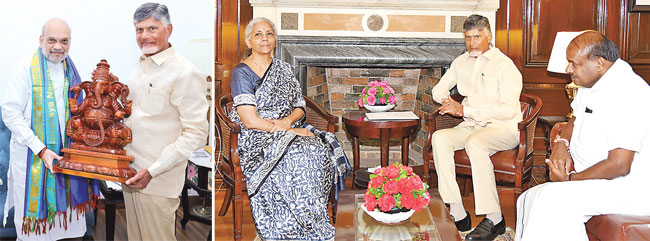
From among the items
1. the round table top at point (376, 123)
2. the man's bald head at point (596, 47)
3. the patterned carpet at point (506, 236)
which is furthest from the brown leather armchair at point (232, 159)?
the man's bald head at point (596, 47)

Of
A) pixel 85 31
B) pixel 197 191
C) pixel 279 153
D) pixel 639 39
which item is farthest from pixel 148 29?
pixel 639 39

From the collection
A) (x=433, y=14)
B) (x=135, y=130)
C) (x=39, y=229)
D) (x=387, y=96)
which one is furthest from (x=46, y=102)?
(x=433, y=14)

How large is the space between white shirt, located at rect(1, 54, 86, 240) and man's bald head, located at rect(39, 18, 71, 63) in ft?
0.11

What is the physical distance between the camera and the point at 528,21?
5312mm

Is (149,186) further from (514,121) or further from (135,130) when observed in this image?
(514,121)

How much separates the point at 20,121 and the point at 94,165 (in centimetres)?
29

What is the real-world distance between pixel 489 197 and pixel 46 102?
262 centimetres

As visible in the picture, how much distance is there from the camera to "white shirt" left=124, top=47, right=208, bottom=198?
7.66ft

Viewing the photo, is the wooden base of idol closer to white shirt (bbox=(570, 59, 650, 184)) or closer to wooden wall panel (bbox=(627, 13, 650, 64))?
A: white shirt (bbox=(570, 59, 650, 184))

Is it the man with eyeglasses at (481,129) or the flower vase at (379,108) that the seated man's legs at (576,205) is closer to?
the man with eyeglasses at (481,129)

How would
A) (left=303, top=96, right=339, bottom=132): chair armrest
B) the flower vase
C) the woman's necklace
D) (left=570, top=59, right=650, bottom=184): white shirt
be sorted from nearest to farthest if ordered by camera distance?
(left=570, top=59, right=650, bottom=184): white shirt
the woman's necklace
(left=303, top=96, right=339, bottom=132): chair armrest
the flower vase

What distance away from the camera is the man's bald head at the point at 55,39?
2.30 meters

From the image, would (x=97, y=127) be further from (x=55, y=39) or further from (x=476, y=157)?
(x=476, y=157)

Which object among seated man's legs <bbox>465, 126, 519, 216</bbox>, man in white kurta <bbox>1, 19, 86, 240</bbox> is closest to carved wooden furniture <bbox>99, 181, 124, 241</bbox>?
man in white kurta <bbox>1, 19, 86, 240</bbox>
